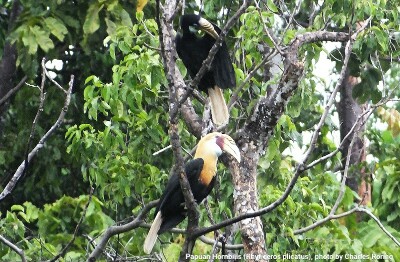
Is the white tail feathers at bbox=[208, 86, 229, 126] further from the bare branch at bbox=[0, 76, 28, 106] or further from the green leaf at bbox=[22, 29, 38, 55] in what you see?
the green leaf at bbox=[22, 29, 38, 55]

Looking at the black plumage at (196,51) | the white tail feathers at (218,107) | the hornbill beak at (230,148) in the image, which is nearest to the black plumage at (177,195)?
the hornbill beak at (230,148)

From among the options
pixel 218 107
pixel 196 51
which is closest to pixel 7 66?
pixel 196 51

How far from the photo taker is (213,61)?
5793 mm

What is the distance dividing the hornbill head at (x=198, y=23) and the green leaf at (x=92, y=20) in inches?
34.7

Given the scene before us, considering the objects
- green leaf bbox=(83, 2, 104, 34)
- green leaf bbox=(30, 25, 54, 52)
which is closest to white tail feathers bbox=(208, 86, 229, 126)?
green leaf bbox=(83, 2, 104, 34)

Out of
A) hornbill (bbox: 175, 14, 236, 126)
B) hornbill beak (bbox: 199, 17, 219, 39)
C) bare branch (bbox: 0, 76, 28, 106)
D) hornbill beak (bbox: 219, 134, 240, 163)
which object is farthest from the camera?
bare branch (bbox: 0, 76, 28, 106)

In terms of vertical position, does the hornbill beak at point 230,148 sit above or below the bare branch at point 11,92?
above

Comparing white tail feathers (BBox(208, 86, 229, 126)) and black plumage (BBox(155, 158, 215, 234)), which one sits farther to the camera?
white tail feathers (BBox(208, 86, 229, 126))

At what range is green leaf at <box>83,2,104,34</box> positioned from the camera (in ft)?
22.1

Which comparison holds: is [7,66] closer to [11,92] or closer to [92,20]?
[11,92]

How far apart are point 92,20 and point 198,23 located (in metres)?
1.12

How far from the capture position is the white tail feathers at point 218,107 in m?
5.52

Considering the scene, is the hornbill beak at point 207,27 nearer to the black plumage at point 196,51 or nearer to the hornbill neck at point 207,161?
the black plumage at point 196,51

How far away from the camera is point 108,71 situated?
7.96 meters
